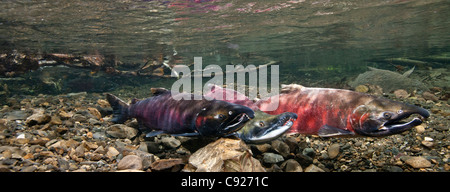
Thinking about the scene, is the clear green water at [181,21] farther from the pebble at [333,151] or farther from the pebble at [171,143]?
the pebble at [333,151]

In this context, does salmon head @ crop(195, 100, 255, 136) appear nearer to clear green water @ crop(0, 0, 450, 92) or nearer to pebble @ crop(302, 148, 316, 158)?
pebble @ crop(302, 148, 316, 158)

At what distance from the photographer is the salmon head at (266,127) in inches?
109

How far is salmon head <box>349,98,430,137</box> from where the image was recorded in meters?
2.51

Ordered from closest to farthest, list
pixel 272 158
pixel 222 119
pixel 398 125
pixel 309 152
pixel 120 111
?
pixel 398 125
pixel 222 119
pixel 272 158
pixel 309 152
pixel 120 111

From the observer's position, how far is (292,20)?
48.3 ft

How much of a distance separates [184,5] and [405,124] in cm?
1006

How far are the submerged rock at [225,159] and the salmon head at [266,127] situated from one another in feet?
0.58

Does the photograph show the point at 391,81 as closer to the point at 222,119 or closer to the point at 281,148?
the point at 281,148

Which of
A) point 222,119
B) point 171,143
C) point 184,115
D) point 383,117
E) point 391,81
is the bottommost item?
point 391,81

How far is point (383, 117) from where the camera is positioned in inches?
102

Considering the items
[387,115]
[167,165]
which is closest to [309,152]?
[387,115]

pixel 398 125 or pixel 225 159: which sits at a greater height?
pixel 398 125

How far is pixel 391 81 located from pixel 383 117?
11.2m
